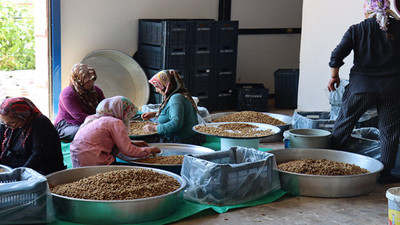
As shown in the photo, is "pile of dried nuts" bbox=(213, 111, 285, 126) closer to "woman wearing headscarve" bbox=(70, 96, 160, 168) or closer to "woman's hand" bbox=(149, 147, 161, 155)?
"woman's hand" bbox=(149, 147, 161, 155)

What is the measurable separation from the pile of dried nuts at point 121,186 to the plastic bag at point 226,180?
0.54ft

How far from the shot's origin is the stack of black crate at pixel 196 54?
7543 millimetres

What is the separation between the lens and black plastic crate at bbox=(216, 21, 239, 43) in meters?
8.04

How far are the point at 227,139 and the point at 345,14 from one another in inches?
90.0

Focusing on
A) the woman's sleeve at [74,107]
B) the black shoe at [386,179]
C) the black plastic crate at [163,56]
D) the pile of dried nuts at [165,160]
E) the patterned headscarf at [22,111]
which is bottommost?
the black shoe at [386,179]

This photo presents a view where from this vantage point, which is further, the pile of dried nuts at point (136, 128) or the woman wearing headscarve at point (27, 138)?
the pile of dried nuts at point (136, 128)

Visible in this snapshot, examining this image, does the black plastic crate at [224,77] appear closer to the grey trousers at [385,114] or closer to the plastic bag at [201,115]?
the plastic bag at [201,115]

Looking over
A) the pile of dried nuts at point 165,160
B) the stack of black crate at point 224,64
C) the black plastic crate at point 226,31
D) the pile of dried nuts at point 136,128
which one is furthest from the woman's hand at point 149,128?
the black plastic crate at point 226,31

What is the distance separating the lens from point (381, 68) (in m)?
4.57

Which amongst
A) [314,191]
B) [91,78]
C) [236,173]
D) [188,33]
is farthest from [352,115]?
[188,33]

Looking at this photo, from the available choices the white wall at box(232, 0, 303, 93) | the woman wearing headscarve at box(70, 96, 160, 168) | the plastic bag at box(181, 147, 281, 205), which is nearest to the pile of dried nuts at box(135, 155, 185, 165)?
the woman wearing headscarve at box(70, 96, 160, 168)

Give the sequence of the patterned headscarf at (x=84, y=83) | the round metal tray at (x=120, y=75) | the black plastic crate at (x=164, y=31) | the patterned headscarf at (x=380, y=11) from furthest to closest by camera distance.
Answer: the round metal tray at (x=120, y=75), the black plastic crate at (x=164, y=31), the patterned headscarf at (x=84, y=83), the patterned headscarf at (x=380, y=11)

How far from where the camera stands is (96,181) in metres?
3.74

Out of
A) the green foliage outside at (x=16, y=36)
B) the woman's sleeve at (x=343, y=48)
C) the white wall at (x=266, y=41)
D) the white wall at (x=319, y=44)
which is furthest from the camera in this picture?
the white wall at (x=266, y=41)
